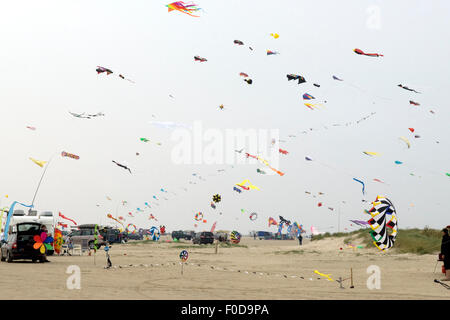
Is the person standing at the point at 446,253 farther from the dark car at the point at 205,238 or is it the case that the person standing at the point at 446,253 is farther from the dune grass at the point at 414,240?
the dark car at the point at 205,238

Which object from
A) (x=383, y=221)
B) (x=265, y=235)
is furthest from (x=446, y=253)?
(x=265, y=235)

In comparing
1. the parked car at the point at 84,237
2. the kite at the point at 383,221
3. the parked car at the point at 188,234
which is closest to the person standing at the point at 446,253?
the kite at the point at 383,221

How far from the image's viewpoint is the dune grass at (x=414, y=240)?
38.5 metres

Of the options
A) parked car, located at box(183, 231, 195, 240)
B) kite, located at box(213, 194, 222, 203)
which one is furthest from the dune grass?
parked car, located at box(183, 231, 195, 240)

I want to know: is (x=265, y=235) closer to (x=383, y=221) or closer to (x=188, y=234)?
(x=188, y=234)

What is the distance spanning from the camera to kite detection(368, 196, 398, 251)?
13.1 m

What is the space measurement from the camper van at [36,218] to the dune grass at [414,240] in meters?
23.1

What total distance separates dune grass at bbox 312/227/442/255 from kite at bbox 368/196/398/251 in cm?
2543

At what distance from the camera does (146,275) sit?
21.4m

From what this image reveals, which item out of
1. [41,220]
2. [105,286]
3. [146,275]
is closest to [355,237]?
[41,220]

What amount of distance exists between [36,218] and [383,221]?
86.9 ft

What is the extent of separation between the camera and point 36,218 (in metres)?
35.3

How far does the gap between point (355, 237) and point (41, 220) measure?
26.9 m
